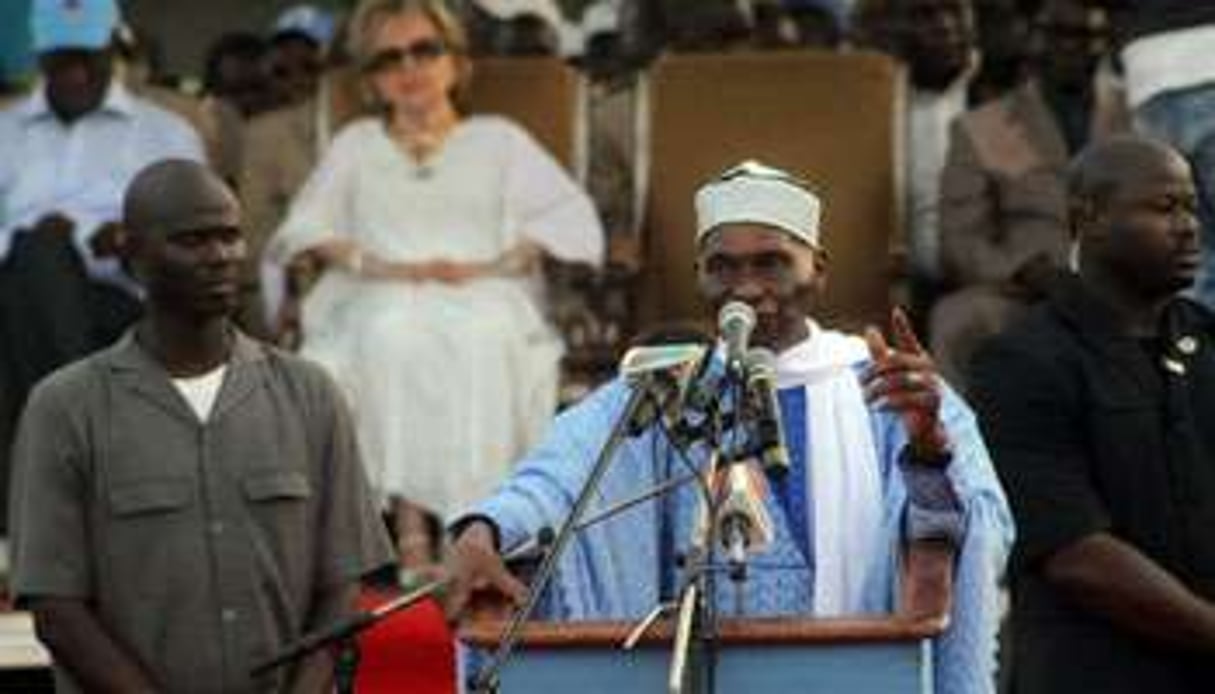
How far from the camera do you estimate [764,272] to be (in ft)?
21.4

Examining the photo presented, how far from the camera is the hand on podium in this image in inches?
234

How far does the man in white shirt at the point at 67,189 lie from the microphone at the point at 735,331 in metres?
5.38

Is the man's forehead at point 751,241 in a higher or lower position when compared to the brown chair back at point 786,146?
lower

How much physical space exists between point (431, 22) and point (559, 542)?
600cm

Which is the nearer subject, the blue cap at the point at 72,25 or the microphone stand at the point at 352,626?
the microphone stand at the point at 352,626

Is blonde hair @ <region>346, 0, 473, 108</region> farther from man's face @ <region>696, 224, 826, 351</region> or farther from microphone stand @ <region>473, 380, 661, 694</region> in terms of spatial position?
microphone stand @ <region>473, 380, 661, 694</region>

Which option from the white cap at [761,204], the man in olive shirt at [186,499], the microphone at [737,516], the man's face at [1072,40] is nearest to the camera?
the microphone at [737,516]

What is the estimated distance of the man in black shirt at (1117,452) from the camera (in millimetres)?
6945

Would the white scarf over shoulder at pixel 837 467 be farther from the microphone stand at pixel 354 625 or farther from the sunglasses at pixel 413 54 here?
the sunglasses at pixel 413 54

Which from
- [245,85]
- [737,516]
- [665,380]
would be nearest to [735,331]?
[665,380]

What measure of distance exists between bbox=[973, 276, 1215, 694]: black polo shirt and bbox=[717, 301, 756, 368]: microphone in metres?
1.39

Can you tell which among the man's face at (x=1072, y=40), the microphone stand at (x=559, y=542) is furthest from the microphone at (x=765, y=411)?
the man's face at (x=1072, y=40)

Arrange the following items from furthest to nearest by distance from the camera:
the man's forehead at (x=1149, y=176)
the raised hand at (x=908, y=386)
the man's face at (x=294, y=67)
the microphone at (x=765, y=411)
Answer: the man's face at (x=294, y=67) → the man's forehead at (x=1149, y=176) → the raised hand at (x=908, y=386) → the microphone at (x=765, y=411)

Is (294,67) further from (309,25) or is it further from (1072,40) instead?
(1072,40)
